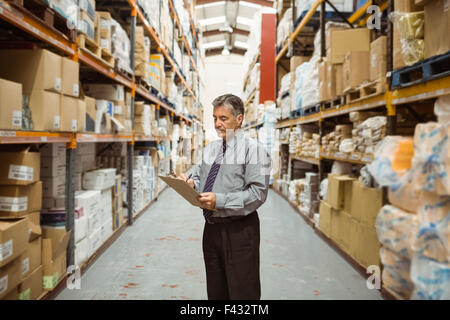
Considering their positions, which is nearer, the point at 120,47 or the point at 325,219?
the point at 120,47

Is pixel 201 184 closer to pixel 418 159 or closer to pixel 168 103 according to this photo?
pixel 418 159

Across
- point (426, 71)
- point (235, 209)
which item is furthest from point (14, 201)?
point (426, 71)

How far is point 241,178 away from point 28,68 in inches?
69.4

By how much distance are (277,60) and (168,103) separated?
2.89m

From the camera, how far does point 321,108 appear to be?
16.1 feet

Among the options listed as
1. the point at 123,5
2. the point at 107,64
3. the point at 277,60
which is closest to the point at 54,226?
the point at 107,64

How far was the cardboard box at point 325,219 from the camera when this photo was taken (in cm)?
428

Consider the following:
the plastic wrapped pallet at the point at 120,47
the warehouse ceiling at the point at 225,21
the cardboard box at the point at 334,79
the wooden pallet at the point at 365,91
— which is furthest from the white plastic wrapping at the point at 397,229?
the warehouse ceiling at the point at 225,21

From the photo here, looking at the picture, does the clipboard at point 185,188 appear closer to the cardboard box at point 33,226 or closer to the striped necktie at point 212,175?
the striped necktie at point 212,175

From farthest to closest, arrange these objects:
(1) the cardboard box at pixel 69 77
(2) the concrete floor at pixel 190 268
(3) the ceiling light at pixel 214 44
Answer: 1. (3) the ceiling light at pixel 214 44
2. (2) the concrete floor at pixel 190 268
3. (1) the cardboard box at pixel 69 77

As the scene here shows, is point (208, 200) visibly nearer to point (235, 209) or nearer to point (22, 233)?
point (235, 209)

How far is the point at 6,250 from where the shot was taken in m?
2.01

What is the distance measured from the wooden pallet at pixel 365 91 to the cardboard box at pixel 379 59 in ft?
0.20

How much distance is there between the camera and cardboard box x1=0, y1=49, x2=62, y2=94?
2473 mm
